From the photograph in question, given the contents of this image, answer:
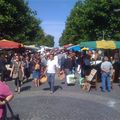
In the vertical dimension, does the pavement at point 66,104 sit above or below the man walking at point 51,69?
below

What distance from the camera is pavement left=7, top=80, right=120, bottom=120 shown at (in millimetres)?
11977

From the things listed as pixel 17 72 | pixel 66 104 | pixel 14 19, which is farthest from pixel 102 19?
pixel 66 104

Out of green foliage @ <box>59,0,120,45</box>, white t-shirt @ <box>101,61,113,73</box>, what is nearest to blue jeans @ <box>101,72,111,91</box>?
white t-shirt @ <box>101,61,113,73</box>

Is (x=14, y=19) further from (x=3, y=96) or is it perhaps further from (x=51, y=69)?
(x=3, y=96)

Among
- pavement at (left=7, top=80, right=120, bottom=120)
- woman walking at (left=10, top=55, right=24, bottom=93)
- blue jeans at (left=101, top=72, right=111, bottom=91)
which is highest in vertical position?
woman walking at (left=10, top=55, right=24, bottom=93)

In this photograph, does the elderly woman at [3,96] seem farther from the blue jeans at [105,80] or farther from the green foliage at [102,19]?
the green foliage at [102,19]

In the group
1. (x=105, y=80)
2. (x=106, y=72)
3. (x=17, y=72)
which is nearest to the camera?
(x=17, y=72)

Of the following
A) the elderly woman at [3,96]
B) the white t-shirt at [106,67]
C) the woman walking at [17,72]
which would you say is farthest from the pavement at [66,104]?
the elderly woman at [3,96]

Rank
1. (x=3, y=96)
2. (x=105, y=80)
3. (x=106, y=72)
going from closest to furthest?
(x=3, y=96) → (x=106, y=72) → (x=105, y=80)

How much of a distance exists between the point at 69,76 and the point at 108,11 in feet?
67.1

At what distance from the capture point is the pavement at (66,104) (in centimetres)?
1198

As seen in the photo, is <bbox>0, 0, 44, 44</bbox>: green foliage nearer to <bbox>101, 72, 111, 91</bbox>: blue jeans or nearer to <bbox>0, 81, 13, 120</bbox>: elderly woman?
<bbox>101, 72, 111, 91</bbox>: blue jeans

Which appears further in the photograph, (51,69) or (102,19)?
(102,19)

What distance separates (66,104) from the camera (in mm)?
14180
